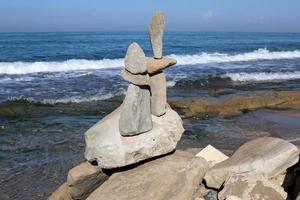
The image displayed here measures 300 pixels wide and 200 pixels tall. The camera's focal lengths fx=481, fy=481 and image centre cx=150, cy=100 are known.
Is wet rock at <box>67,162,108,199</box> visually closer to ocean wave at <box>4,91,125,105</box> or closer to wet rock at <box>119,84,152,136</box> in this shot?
wet rock at <box>119,84,152,136</box>

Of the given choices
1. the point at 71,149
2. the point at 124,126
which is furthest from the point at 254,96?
the point at 124,126

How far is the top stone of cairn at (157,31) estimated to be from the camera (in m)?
5.32

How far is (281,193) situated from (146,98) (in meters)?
1.77

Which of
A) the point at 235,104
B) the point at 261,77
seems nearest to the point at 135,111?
the point at 235,104

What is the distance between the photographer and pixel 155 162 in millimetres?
5680

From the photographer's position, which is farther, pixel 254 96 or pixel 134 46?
pixel 254 96

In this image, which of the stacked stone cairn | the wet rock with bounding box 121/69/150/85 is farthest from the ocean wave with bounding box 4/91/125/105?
the wet rock with bounding box 121/69/150/85

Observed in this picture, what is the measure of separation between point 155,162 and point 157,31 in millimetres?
1533

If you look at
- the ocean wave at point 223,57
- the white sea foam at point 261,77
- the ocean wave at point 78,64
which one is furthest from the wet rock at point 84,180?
the ocean wave at point 223,57

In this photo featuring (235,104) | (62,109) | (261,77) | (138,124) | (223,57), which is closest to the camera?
(138,124)

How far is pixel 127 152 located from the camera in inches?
211

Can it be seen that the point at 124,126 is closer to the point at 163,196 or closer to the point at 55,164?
the point at 163,196

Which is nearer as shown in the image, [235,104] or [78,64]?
[235,104]

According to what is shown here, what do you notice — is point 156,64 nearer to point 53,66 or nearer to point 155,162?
point 155,162
